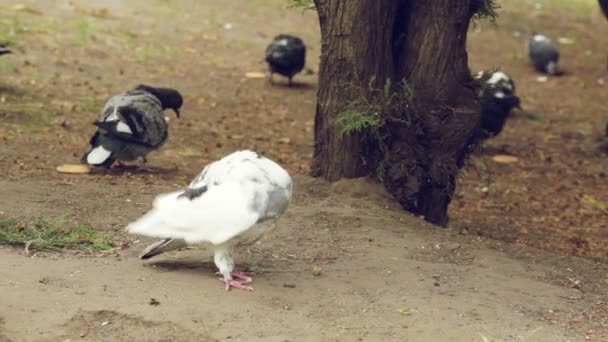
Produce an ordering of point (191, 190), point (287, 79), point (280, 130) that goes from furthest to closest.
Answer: point (287, 79) → point (280, 130) → point (191, 190)

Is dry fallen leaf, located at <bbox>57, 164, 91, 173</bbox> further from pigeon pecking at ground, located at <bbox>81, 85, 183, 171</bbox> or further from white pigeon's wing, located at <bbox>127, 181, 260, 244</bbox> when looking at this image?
white pigeon's wing, located at <bbox>127, 181, 260, 244</bbox>

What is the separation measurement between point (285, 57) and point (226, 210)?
7.28 metres

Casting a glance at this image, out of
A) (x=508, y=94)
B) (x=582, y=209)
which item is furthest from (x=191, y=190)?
(x=508, y=94)

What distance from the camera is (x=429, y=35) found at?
699cm

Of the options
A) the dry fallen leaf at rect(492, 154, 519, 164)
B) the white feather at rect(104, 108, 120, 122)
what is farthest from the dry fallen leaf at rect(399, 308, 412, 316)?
the dry fallen leaf at rect(492, 154, 519, 164)

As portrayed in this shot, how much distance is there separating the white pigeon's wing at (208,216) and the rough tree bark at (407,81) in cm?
235

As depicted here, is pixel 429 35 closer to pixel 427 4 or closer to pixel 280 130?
pixel 427 4

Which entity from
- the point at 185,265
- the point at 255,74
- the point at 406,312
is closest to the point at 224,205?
the point at 185,265

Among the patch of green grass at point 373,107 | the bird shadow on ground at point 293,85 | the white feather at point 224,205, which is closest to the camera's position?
the white feather at point 224,205

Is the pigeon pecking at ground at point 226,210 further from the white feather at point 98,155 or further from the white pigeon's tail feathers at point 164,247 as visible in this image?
the white feather at point 98,155

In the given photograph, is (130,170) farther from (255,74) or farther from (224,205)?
(255,74)

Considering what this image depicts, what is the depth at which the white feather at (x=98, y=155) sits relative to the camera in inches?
295

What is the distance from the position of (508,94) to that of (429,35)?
3718 mm

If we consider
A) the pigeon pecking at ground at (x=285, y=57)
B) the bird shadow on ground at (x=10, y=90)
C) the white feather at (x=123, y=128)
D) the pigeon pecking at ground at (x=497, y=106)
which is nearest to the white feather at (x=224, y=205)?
the white feather at (x=123, y=128)
